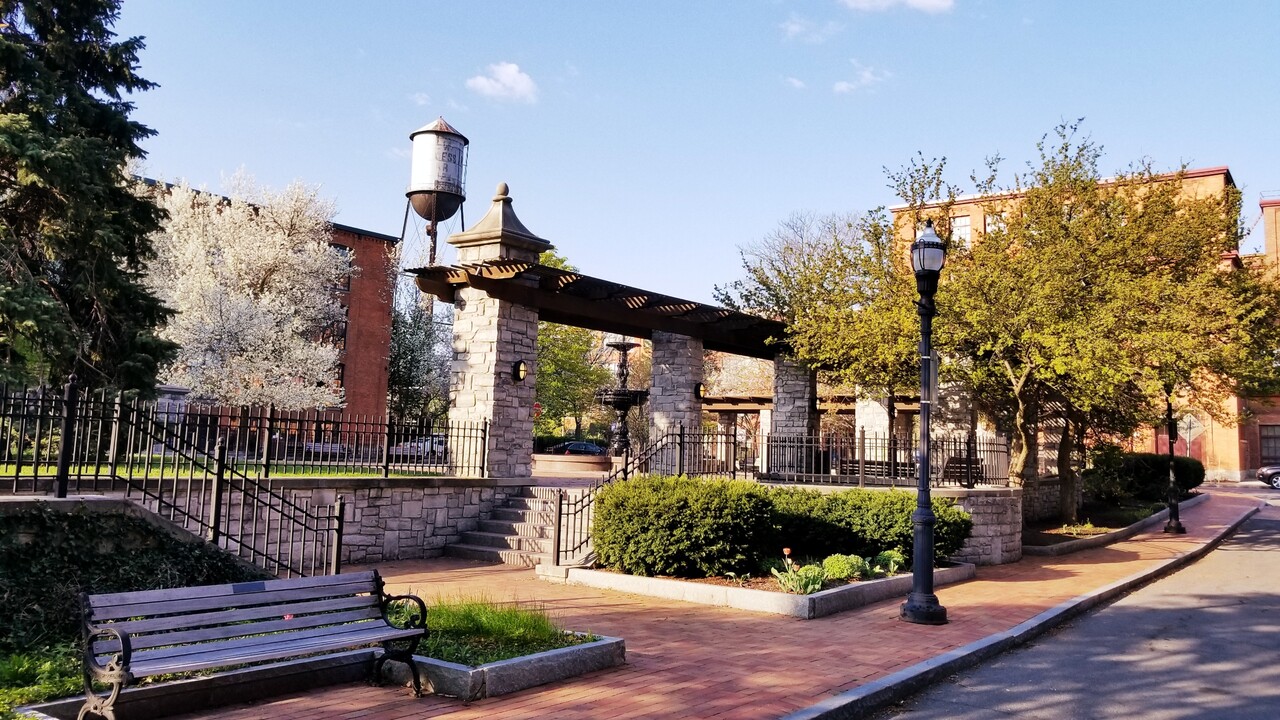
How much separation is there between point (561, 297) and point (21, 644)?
34.2ft

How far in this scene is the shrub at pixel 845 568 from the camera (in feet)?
34.5

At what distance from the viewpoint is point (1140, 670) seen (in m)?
7.39

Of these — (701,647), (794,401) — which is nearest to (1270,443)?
(794,401)

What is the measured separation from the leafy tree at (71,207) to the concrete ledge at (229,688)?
1045cm

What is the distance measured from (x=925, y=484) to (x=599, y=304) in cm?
825

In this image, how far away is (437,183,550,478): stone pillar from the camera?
14438 mm

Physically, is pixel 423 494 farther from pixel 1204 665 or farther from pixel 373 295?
pixel 373 295

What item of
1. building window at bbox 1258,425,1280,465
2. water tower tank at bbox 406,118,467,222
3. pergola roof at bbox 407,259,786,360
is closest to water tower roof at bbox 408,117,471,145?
water tower tank at bbox 406,118,467,222

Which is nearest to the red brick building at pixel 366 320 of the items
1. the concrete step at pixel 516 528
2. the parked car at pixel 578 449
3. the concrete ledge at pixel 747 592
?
the parked car at pixel 578 449

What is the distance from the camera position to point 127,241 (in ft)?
53.6

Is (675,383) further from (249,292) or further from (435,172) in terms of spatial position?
(249,292)

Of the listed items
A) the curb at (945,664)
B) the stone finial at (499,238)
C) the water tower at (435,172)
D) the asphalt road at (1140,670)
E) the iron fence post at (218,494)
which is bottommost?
the asphalt road at (1140,670)

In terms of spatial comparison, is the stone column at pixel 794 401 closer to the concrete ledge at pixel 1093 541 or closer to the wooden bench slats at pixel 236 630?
the concrete ledge at pixel 1093 541

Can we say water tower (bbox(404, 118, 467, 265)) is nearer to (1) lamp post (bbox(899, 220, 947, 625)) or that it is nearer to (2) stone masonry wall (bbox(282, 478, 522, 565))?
(2) stone masonry wall (bbox(282, 478, 522, 565))
